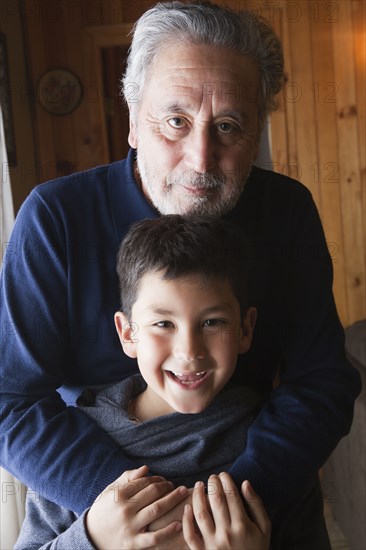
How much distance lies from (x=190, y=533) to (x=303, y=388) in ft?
1.12

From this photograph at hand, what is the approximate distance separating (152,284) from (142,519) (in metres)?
0.35

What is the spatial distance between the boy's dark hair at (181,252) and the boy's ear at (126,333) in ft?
0.04

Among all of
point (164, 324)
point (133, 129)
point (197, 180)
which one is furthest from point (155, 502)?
point (133, 129)

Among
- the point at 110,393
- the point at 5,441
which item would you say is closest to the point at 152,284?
the point at 110,393

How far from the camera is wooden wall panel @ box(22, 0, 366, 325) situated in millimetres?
3633

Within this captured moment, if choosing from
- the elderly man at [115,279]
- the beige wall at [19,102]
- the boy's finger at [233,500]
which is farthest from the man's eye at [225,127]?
the beige wall at [19,102]

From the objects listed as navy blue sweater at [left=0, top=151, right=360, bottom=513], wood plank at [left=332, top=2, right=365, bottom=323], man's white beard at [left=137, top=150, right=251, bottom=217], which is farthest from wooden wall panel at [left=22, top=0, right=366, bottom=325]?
man's white beard at [left=137, top=150, right=251, bottom=217]

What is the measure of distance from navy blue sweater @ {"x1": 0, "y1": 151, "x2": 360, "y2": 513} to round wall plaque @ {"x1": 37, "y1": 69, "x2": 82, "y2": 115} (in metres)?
2.54

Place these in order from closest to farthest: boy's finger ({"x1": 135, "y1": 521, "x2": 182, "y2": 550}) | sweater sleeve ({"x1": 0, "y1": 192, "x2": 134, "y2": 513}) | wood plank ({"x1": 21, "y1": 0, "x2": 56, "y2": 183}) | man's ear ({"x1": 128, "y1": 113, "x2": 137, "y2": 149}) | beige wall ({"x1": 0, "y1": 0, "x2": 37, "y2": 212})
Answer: boy's finger ({"x1": 135, "y1": 521, "x2": 182, "y2": 550}), sweater sleeve ({"x1": 0, "y1": 192, "x2": 134, "y2": 513}), man's ear ({"x1": 128, "y1": 113, "x2": 137, "y2": 149}), beige wall ({"x1": 0, "y1": 0, "x2": 37, "y2": 212}), wood plank ({"x1": 21, "y1": 0, "x2": 56, "y2": 183})

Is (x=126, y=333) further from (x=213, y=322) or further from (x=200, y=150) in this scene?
(x=200, y=150)

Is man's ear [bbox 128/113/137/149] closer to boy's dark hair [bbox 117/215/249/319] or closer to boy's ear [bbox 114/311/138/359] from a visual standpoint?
boy's dark hair [bbox 117/215/249/319]

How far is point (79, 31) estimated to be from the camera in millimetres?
3686

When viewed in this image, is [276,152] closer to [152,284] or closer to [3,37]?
[3,37]

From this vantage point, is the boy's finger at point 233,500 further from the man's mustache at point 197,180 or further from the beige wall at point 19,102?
the beige wall at point 19,102
